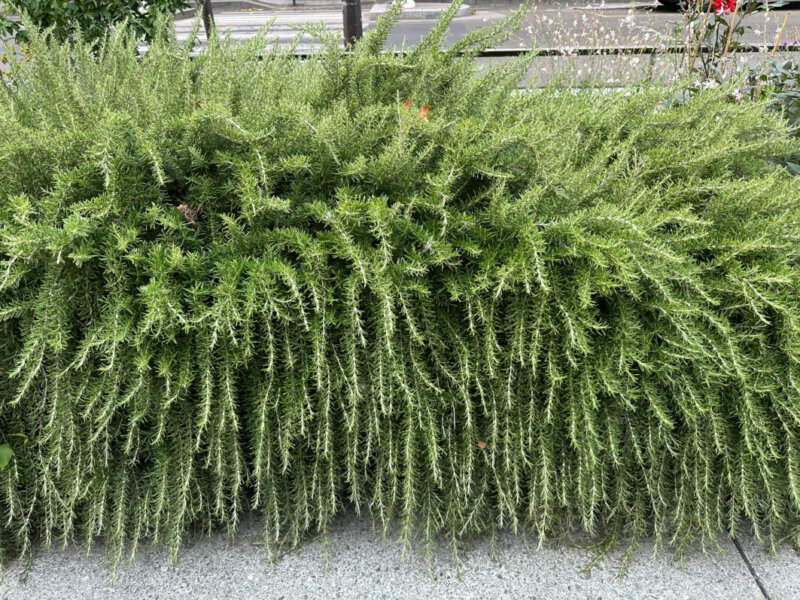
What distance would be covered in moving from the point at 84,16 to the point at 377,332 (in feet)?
11.6

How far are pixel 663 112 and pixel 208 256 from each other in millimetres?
1893

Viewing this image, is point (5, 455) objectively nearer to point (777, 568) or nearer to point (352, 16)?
point (777, 568)

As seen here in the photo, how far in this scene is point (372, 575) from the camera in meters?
2.07

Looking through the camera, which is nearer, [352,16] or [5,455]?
[5,455]

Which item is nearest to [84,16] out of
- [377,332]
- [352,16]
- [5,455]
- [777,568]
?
[5,455]

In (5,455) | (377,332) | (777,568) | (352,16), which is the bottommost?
(777,568)

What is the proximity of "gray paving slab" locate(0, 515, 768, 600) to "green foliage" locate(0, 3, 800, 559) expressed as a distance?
0.09m

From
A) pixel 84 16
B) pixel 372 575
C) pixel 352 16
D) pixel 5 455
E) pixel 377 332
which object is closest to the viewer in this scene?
pixel 377 332

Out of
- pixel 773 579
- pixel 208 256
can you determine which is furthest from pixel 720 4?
pixel 208 256

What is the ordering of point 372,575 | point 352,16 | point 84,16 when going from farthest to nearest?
1. point 352,16
2. point 84,16
3. point 372,575

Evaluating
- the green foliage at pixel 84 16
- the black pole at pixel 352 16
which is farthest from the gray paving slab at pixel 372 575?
the black pole at pixel 352 16

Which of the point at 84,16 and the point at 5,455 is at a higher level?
the point at 84,16

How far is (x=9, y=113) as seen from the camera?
2049 mm

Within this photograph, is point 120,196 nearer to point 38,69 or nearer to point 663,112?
point 38,69
